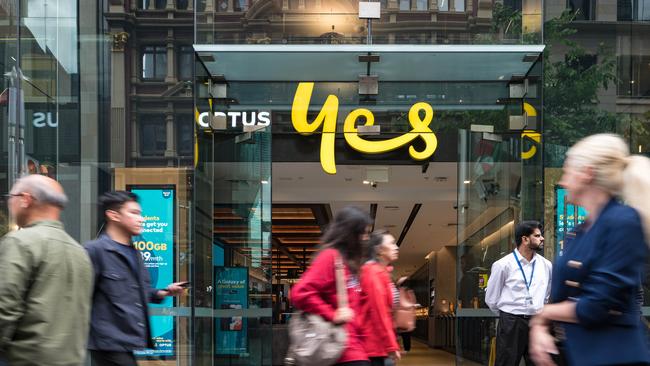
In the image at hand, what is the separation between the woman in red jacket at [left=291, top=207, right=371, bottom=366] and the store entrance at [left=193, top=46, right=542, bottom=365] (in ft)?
19.5

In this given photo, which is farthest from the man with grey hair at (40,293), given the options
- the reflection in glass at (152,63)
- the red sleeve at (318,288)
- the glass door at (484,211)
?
the glass door at (484,211)

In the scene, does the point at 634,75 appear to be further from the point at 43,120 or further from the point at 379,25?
the point at 43,120

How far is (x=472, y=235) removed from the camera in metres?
10.8

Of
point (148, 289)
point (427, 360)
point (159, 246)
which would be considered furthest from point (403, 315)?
point (427, 360)

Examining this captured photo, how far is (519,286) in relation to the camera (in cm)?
755

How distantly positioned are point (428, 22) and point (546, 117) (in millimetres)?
1872

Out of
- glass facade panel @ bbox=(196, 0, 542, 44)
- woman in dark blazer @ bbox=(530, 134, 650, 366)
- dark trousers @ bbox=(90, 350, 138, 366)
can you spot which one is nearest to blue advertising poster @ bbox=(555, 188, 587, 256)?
glass facade panel @ bbox=(196, 0, 542, 44)

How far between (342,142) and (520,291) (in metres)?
4.49

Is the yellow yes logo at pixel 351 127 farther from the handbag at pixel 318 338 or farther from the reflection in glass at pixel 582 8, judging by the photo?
the handbag at pixel 318 338

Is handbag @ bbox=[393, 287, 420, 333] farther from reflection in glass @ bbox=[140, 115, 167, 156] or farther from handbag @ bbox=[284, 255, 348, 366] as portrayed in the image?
reflection in glass @ bbox=[140, 115, 167, 156]

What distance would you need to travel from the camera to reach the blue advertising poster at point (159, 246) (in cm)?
1002

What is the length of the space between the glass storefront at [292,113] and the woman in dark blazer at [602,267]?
7.03 m

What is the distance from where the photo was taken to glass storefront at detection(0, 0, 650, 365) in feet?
33.3

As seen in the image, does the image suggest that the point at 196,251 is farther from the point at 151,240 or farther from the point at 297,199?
the point at 297,199
